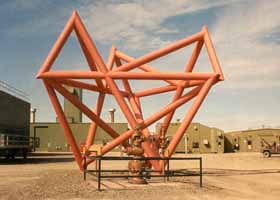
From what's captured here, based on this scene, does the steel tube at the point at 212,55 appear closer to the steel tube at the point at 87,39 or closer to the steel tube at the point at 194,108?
the steel tube at the point at 194,108

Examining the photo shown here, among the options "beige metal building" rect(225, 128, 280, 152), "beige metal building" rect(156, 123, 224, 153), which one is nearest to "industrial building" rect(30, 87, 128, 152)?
"beige metal building" rect(156, 123, 224, 153)

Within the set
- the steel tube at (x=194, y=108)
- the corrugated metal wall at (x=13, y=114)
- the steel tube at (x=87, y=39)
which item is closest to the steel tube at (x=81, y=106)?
the steel tube at (x=87, y=39)

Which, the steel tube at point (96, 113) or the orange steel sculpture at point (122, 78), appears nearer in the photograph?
the orange steel sculpture at point (122, 78)

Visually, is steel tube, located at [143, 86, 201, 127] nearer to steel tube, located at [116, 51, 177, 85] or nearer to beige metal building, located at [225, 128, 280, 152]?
steel tube, located at [116, 51, 177, 85]

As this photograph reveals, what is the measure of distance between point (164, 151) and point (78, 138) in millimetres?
50595

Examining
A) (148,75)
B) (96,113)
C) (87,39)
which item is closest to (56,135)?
(96,113)

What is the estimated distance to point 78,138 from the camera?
72.3 m

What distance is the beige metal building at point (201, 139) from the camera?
70062 millimetres

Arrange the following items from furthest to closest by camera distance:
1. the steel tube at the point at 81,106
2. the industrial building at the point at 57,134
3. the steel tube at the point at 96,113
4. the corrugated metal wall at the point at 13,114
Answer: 1. the industrial building at the point at 57,134
2. the corrugated metal wall at the point at 13,114
3. the steel tube at the point at 96,113
4. the steel tube at the point at 81,106

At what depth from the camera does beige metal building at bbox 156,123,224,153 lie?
7006 centimetres

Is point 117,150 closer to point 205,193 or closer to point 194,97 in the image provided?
point 194,97

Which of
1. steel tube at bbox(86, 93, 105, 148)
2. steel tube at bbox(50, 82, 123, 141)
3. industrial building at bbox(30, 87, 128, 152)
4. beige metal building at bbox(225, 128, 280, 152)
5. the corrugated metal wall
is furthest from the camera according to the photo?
beige metal building at bbox(225, 128, 280, 152)

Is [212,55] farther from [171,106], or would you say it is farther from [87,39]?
[87,39]

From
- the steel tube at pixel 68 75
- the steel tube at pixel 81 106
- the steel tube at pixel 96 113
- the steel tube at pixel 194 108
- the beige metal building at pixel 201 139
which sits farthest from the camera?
the beige metal building at pixel 201 139
